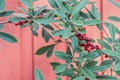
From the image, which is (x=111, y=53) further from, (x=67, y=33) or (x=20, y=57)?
(x=20, y=57)

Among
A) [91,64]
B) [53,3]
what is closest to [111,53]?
[91,64]

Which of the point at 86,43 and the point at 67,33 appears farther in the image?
the point at 86,43

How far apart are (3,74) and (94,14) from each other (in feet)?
1.54

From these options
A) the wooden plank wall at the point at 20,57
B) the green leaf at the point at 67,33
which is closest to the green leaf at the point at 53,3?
the green leaf at the point at 67,33

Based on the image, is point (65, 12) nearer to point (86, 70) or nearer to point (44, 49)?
point (86, 70)

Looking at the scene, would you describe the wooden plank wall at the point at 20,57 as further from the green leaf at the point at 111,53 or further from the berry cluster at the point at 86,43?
the green leaf at the point at 111,53

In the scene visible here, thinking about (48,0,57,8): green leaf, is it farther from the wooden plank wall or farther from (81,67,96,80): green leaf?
the wooden plank wall

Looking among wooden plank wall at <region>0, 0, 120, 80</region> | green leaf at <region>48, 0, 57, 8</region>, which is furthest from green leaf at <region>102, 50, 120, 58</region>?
wooden plank wall at <region>0, 0, 120, 80</region>

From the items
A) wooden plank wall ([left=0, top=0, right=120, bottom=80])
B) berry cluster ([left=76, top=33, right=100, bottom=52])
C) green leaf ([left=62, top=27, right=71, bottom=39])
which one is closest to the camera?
green leaf ([left=62, top=27, right=71, bottom=39])

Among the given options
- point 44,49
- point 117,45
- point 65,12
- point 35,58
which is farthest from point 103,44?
point 35,58

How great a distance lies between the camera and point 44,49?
0.93m

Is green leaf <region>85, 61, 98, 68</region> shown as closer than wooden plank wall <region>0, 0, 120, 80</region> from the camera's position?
Yes

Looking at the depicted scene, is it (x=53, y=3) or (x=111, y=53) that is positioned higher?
(x=53, y=3)

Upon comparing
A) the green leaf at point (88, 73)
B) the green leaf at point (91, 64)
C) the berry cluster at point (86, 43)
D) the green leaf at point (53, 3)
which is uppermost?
the green leaf at point (53, 3)
